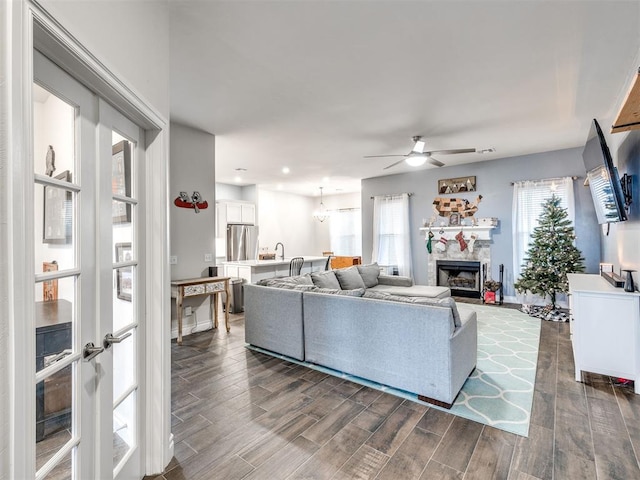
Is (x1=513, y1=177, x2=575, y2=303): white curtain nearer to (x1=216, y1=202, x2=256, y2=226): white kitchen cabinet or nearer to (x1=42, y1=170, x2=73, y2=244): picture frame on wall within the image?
(x1=216, y1=202, x2=256, y2=226): white kitchen cabinet

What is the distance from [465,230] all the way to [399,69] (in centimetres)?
451

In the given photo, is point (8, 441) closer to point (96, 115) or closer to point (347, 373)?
point (96, 115)

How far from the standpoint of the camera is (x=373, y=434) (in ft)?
6.98

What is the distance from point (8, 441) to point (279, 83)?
310 centimetres

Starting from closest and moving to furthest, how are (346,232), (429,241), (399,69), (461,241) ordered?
(399,69), (461,241), (429,241), (346,232)

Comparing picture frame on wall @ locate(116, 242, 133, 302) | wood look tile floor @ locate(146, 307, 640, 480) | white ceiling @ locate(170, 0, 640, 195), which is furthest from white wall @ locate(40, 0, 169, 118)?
wood look tile floor @ locate(146, 307, 640, 480)

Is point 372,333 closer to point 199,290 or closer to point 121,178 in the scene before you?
point 121,178

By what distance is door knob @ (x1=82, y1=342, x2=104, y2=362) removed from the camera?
50.1 inches

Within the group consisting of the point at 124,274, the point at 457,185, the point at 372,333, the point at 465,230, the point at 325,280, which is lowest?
the point at 372,333

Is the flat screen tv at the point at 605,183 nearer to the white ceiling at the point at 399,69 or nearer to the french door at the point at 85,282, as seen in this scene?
the white ceiling at the point at 399,69

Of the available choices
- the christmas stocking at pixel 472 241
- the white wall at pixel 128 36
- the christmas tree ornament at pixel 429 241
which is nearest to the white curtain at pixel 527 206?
the christmas stocking at pixel 472 241

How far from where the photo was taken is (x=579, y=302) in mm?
2867

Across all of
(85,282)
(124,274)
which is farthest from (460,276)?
(85,282)

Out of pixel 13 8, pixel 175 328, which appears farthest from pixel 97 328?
pixel 175 328
